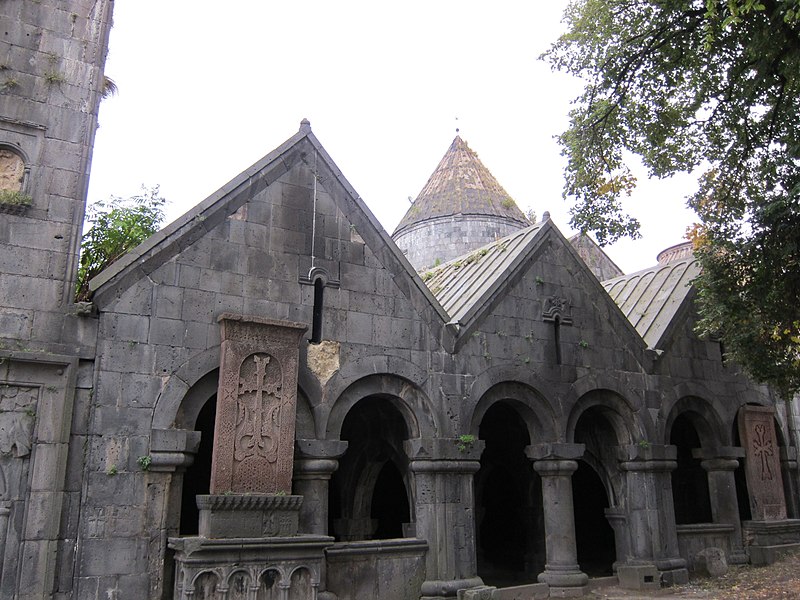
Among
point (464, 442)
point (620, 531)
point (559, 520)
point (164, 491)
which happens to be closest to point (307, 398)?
point (164, 491)

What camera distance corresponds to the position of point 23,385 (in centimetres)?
832

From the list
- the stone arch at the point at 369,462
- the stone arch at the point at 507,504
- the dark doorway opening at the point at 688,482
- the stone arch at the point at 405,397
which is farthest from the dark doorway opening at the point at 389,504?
the dark doorway opening at the point at 688,482

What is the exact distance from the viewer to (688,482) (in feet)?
53.2

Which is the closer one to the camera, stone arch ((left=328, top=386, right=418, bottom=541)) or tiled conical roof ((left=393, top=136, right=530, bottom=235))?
stone arch ((left=328, top=386, right=418, bottom=541))

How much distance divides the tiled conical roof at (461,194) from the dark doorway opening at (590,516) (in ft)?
31.7

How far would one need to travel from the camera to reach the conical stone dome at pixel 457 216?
23703 mm

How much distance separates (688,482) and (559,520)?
18.7 ft

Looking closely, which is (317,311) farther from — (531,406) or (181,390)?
(531,406)

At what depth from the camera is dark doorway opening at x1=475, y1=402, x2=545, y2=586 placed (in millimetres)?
14719

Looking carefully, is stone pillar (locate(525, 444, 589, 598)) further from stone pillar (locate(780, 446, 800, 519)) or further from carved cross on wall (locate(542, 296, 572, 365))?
stone pillar (locate(780, 446, 800, 519))

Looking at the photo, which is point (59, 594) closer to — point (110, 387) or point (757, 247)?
point (110, 387)

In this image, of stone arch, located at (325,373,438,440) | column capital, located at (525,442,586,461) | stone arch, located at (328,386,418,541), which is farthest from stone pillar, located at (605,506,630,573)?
stone arch, located at (325,373,438,440)

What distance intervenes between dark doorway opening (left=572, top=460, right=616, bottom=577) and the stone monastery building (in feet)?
4.70

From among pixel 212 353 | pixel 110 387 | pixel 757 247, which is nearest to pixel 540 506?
pixel 757 247
